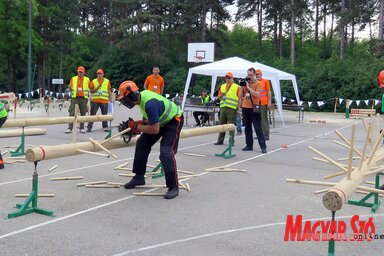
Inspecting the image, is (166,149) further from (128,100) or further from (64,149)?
(64,149)

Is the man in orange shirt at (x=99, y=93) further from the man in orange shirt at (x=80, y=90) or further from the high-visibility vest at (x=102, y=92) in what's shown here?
the man in orange shirt at (x=80, y=90)

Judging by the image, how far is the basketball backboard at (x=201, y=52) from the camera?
25.8 metres

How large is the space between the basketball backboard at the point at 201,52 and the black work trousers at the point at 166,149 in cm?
1974

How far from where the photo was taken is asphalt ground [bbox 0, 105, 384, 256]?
4312 mm

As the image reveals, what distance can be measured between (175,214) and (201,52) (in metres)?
21.5

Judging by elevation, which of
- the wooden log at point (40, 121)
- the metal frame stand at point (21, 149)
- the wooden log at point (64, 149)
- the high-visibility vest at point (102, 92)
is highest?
the high-visibility vest at point (102, 92)

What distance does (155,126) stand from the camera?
226 inches

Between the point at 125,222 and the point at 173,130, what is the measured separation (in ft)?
5.32

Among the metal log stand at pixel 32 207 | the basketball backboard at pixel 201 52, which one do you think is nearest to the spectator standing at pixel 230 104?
the metal log stand at pixel 32 207

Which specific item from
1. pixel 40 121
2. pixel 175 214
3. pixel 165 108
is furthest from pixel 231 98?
pixel 175 214

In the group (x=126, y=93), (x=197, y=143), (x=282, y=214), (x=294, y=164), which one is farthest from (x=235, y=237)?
(x=197, y=143)

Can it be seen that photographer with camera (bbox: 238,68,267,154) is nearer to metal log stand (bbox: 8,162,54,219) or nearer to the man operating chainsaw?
the man operating chainsaw

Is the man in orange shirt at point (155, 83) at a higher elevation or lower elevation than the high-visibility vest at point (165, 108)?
higher

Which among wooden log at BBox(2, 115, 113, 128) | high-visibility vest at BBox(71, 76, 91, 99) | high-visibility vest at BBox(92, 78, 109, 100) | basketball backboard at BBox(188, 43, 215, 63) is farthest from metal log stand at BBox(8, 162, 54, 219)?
basketball backboard at BBox(188, 43, 215, 63)
